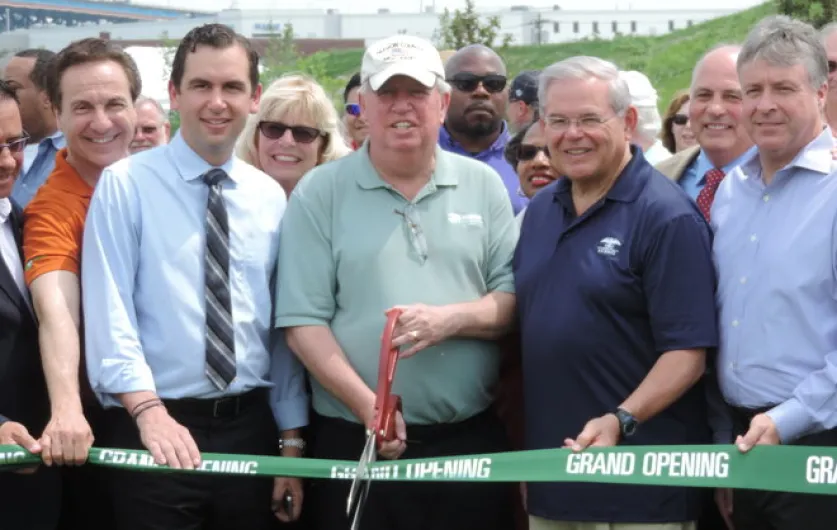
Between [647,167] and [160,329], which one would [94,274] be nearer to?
[160,329]

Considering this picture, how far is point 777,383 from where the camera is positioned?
481 cm

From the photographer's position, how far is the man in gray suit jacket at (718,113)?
21.7 feet

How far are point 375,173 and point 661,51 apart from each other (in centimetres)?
4399

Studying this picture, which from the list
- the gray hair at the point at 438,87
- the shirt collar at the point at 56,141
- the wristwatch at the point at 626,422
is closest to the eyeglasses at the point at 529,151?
the gray hair at the point at 438,87

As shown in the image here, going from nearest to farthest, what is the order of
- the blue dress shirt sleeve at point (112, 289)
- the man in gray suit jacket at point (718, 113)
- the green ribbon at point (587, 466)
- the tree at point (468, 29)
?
the green ribbon at point (587, 466)
the blue dress shirt sleeve at point (112, 289)
the man in gray suit jacket at point (718, 113)
the tree at point (468, 29)

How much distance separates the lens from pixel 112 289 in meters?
5.14

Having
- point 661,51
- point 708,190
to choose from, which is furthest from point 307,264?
point 661,51

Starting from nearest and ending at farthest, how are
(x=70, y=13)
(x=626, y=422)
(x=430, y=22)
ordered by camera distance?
(x=626, y=422) → (x=430, y=22) → (x=70, y=13)

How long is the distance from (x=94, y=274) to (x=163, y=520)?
1.04m

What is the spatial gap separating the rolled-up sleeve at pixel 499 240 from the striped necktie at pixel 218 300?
113cm

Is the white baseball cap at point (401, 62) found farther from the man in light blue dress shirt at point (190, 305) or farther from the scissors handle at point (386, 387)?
the scissors handle at point (386, 387)

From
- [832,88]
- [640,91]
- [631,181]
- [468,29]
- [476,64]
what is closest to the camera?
[631,181]

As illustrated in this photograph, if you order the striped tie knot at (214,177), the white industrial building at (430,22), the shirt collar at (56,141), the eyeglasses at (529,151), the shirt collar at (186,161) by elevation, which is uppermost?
the shirt collar at (186,161)

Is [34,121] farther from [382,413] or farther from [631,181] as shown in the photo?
[631,181]
